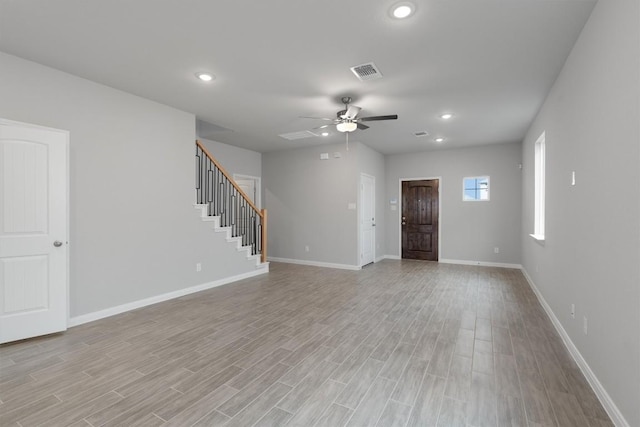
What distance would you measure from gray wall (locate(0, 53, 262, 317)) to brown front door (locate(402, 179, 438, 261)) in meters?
5.36

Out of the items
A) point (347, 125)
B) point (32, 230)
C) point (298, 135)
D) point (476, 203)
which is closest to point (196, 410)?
point (32, 230)

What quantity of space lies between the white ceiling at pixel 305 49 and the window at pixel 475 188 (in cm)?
277

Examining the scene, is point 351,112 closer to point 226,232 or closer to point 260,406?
point 226,232

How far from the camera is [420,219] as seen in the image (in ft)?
26.4

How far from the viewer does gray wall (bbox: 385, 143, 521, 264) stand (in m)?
7.03

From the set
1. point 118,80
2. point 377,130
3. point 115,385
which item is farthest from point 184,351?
point 377,130

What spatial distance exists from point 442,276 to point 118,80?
6.19 m

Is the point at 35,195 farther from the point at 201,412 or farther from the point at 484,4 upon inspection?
the point at 484,4

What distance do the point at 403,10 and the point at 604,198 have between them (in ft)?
6.51

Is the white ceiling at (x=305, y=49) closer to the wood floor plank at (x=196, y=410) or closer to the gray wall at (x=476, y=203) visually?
the gray wall at (x=476, y=203)

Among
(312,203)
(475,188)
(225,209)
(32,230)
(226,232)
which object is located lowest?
(226,232)

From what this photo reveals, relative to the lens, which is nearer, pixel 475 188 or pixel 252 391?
pixel 252 391

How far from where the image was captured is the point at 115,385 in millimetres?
2311

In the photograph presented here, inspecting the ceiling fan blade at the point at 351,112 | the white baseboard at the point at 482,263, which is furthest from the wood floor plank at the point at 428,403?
the white baseboard at the point at 482,263
